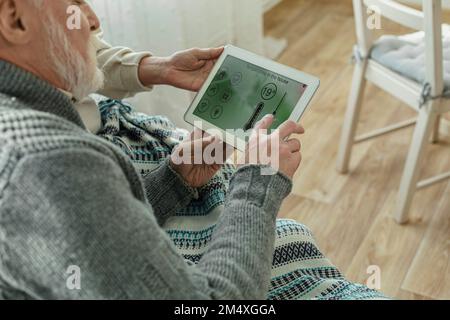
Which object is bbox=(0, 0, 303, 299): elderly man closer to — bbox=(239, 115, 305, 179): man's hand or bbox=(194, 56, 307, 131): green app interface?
bbox=(239, 115, 305, 179): man's hand

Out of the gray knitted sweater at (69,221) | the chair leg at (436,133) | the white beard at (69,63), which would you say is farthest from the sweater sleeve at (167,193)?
the chair leg at (436,133)

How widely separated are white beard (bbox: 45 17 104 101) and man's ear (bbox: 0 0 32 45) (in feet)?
0.10

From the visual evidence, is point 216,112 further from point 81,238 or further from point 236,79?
point 81,238

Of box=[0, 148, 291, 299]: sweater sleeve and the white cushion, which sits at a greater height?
the white cushion

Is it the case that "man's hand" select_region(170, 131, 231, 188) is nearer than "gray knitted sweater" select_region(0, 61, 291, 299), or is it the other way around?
"gray knitted sweater" select_region(0, 61, 291, 299)

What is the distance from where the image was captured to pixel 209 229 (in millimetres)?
981

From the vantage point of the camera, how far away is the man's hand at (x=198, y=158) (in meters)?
1.00

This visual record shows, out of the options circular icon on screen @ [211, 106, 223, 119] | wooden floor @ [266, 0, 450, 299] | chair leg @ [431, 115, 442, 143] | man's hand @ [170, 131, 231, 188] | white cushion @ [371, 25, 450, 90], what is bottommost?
wooden floor @ [266, 0, 450, 299]

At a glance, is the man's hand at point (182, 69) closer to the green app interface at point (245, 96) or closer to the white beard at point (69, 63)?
the green app interface at point (245, 96)

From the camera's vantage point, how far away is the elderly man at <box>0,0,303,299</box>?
22.2 inches

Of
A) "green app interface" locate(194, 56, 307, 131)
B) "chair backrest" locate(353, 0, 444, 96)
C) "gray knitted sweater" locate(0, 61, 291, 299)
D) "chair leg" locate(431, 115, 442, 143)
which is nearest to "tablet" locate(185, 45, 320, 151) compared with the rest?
"green app interface" locate(194, 56, 307, 131)

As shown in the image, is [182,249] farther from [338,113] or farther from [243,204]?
[338,113]

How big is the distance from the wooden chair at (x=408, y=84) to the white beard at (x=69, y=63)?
0.85m
